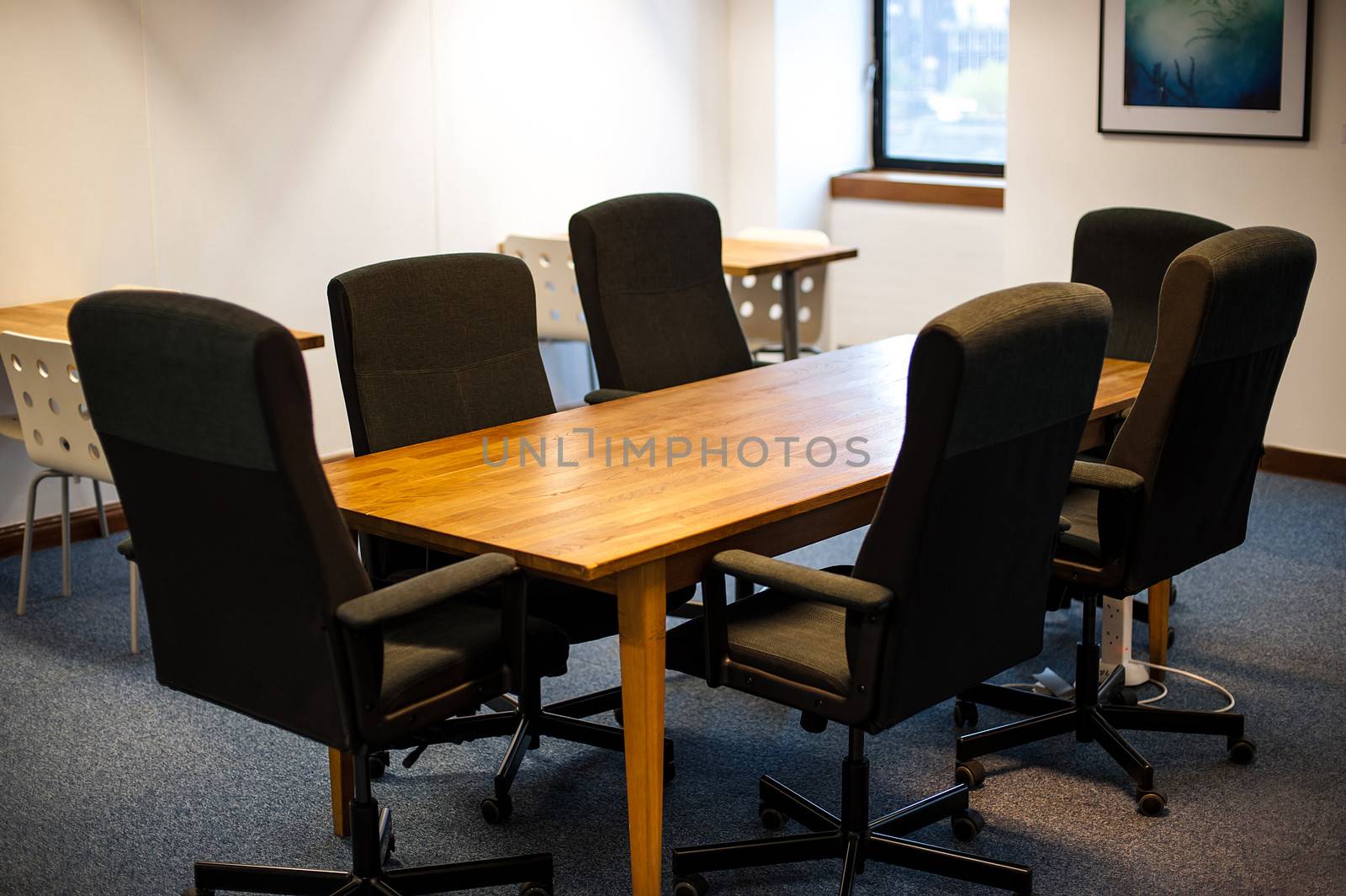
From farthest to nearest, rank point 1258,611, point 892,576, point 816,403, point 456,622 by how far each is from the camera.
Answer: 1. point 1258,611
2. point 816,403
3. point 456,622
4. point 892,576

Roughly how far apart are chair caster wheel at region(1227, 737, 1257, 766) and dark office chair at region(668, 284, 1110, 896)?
2.66 ft

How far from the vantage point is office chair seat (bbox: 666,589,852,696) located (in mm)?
2426

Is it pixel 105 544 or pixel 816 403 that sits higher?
pixel 816 403

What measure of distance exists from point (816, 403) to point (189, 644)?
1569mm

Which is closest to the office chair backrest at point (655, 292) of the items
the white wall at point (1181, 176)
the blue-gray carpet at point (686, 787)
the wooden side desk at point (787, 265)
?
the blue-gray carpet at point (686, 787)

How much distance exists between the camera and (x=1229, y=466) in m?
3.04

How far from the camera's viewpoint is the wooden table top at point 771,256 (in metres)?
5.25

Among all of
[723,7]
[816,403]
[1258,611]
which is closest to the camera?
[816,403]

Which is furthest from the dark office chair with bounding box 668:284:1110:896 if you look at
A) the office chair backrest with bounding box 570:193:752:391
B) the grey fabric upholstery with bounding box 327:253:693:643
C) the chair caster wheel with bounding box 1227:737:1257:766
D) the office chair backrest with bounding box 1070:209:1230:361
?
the office chair backrest with bounding box 1070:209:1230:361

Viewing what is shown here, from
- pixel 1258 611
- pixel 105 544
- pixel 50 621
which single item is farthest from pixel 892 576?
pixel 105 544

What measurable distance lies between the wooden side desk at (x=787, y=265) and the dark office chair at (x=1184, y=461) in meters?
2.26

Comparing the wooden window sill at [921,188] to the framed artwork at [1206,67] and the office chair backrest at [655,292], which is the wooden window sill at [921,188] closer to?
the framed artwork at [1206,67]

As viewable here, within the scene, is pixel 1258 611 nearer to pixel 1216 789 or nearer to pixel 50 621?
pixel 1216 789

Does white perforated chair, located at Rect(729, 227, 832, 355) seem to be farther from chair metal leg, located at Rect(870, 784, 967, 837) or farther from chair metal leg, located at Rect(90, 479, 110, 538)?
chair metal leg, located at Rect(870, 784, 967, 837)
